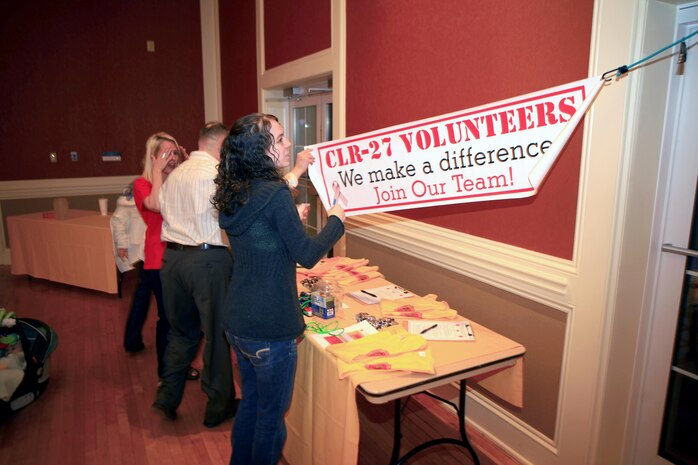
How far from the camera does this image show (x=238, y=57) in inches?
221

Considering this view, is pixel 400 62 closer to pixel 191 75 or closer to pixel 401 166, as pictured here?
pixel 401 166

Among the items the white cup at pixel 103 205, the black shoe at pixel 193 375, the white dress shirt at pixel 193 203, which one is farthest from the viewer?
the white cup at pixel 103 205

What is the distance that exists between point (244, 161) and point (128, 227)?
3114mm

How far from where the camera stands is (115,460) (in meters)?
2.29

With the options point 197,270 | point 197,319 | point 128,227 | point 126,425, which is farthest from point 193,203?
point 128,227

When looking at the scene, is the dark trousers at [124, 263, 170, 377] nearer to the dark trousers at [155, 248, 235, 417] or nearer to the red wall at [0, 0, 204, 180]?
the dark trousers at [155, 248, 235, 417]

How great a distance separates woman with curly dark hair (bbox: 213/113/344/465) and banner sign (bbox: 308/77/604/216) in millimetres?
537

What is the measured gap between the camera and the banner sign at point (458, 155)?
1.70 m

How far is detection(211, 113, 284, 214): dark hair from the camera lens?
160cm

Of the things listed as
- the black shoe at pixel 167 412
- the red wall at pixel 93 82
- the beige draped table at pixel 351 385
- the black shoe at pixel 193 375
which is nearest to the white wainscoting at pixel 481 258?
the beige draped table at pixel 351 385

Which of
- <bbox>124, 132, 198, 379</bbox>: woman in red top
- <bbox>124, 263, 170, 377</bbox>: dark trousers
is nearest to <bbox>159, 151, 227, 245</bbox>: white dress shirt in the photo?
<bbox>124, 132, 198, 379</bbox>: woman in red top

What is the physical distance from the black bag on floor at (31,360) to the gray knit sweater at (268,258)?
1.76 meters

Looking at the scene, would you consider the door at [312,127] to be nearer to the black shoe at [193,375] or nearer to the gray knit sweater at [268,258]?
the black shoe at [193,375]

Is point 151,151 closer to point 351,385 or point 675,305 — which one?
point 351,385
